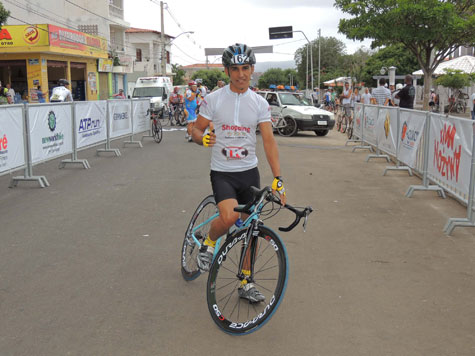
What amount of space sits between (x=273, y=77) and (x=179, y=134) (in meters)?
137

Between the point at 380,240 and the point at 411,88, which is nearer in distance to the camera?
the point at 380,240

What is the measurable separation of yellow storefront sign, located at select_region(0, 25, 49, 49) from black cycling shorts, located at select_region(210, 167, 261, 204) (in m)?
30.6

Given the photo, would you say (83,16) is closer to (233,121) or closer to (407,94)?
(407,94)

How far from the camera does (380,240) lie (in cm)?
629

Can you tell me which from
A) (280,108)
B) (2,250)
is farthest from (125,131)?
(2,250)

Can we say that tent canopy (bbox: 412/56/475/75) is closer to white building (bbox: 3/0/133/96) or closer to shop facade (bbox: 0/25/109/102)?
shop facade (bbox: 0/25/109/102)

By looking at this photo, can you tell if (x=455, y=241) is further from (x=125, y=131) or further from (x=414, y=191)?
(x=125, y=131)

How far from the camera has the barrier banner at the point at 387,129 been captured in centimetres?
1145

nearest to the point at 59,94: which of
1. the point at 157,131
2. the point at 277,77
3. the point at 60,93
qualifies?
the point at 60,93

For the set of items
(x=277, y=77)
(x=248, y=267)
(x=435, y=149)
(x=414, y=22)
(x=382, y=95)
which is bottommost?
(x=248, y=267)

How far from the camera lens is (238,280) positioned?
4145mm

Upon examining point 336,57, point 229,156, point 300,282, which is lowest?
point 300,282

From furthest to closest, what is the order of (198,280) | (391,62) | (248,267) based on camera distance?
1. (391,62)
2. (198,280)
3. (248,267)

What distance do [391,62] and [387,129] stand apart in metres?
52.5
